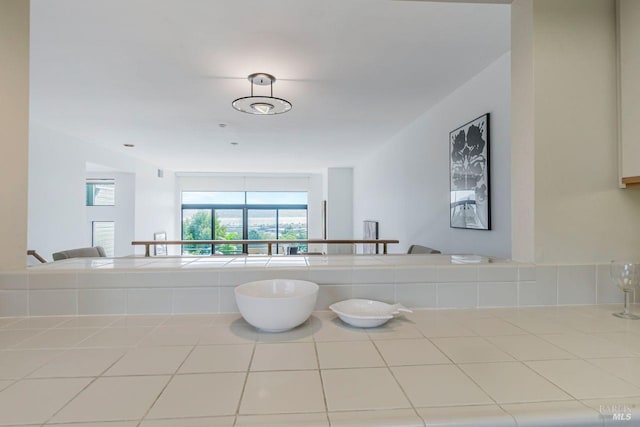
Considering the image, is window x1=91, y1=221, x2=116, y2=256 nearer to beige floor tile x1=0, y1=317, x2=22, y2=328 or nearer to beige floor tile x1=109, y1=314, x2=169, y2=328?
beige floor tile x1=0, y1=317, x2=22, y2=328

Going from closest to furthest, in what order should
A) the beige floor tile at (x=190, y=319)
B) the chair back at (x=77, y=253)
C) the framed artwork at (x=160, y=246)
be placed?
the beige floor tile at (x=190, y=319) < the chair back at (x=77, y=253) < the framed artwork at (x=160, y=246)

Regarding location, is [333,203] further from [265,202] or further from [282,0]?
[282,0]

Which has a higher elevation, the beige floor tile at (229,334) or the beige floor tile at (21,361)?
the beige floor tile at (21,361)

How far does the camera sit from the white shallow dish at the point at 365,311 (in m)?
0.91

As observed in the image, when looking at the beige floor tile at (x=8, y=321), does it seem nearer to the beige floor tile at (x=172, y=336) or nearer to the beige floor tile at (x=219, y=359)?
the beige floor tile at (x=172, y=336)

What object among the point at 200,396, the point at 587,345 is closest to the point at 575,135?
the point at 587,345

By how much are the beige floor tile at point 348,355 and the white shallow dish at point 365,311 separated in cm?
9

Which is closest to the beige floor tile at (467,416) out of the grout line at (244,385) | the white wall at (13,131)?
the grout line at (244,385)

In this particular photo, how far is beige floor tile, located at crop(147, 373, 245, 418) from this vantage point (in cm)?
53

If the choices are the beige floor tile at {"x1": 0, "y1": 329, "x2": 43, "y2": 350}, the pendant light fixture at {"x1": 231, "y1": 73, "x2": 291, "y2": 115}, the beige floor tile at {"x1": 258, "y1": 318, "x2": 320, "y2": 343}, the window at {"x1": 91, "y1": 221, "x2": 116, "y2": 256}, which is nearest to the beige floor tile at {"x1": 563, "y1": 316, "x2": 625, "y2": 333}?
the beige floor tile at {"x1": 258, "y1": 318, "x2": 320, "y2": 343}

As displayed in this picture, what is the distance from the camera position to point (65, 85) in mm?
2617

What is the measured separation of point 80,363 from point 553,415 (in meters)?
0.94

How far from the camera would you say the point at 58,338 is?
0.84m

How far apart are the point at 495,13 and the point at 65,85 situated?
3214 mm
